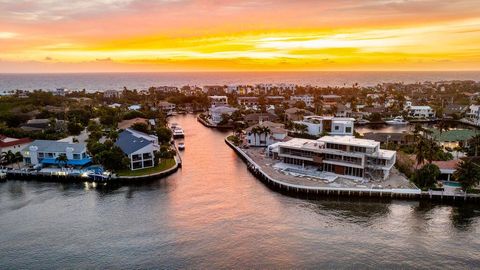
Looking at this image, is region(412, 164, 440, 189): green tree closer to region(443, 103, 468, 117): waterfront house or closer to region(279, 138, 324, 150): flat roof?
region(279, 138, 324, 150): flat roof

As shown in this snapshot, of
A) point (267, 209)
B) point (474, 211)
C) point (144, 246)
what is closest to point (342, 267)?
point (267, 209)

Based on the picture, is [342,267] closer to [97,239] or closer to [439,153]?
[97,239]

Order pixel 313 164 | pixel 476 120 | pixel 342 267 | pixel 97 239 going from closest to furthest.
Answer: pixel 342 267 → pixel 97 239 → pixel 313 164 → pixel 476 120

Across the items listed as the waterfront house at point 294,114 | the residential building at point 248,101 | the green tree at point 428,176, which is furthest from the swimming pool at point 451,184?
the residential building at point 248,101

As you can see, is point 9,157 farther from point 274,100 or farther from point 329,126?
point 274,100

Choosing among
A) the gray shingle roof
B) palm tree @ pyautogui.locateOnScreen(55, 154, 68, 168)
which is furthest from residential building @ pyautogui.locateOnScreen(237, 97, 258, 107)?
palm tree @ pyautogui.locateOnScreen(55, 154, 68, 168)

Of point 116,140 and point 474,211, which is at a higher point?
point 116,140

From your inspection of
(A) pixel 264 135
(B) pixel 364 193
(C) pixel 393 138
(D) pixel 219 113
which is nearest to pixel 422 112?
(C) pixel 393 138

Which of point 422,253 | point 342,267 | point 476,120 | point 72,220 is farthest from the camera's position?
point 476,120
